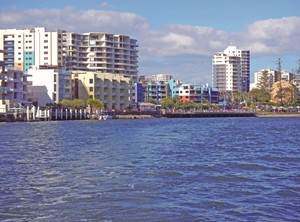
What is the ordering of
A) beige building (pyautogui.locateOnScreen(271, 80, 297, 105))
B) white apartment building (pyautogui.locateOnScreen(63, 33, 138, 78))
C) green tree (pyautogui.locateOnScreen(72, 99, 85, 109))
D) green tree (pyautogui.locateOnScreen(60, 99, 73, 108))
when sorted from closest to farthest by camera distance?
green tree (pyautogui.locateOnScreen(60, 99, 73, 108))
green tree (pyautogui.locateOnScreen(72, 99, 85, 109))
white apartment building (pyautogui.locateOnScreen(63, 33, 138, 78))
beige building (pyautogui.locateOnScreen(271, 80, 297, 105))

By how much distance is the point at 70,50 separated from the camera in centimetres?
16875

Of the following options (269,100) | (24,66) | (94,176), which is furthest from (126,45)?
(94,176)

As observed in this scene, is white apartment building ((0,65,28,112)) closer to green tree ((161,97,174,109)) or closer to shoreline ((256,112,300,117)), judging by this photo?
green tree ((161,97,174,109))

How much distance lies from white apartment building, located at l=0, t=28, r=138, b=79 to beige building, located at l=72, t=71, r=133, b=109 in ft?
61.2

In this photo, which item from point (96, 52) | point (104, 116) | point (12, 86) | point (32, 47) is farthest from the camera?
point (96, 52)

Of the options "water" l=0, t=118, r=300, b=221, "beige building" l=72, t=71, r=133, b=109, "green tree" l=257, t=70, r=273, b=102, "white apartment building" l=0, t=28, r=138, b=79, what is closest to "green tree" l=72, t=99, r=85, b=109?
"beige building" l=72, t=71, r=133, b=109

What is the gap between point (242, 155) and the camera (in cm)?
3512

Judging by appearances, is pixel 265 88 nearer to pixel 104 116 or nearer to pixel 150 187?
pixel 104 116

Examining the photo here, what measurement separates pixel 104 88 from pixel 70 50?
93.9 feet

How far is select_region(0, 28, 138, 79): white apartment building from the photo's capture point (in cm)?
16238

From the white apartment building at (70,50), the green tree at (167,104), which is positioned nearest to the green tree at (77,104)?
the white apartment building at (70,50)

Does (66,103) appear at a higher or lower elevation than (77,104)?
higher

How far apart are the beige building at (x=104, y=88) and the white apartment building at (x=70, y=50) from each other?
18.6 metres

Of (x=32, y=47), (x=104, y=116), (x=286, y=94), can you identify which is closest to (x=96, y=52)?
(x=32, y=47)
